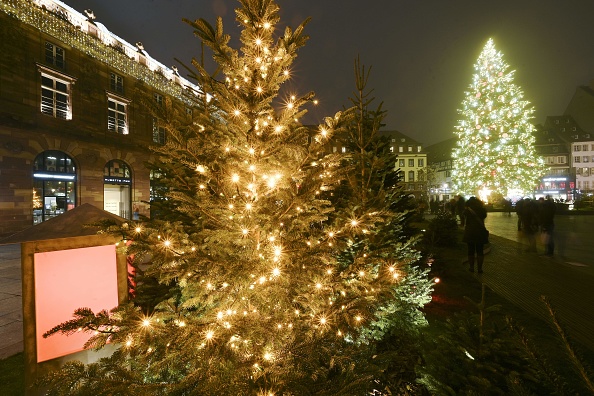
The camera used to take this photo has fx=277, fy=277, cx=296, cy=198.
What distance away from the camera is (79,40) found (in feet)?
66.1

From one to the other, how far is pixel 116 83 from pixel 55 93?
5.41 meters

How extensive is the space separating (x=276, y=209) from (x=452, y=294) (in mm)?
5866

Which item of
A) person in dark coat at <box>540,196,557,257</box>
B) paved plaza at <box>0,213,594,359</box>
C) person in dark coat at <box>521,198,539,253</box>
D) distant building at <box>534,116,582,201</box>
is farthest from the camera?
distant building at <box>534,116,582,201</box>

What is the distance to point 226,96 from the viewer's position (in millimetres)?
2949

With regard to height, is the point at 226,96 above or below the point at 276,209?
above

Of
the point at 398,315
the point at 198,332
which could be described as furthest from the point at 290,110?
the point at 398,315

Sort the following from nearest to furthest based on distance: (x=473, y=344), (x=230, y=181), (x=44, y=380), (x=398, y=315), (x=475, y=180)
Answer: (x=44, y=380) < (x=473, y=344) < (x=230, y=181) < (x=398, y=315) < (x=475, y=180)

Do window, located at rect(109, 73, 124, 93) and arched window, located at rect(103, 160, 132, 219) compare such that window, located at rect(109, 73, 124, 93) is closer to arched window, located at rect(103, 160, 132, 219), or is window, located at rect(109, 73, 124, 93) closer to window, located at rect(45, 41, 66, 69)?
window, located at rect(45, 41, 66, 69)

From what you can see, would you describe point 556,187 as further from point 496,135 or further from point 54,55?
point 54,55

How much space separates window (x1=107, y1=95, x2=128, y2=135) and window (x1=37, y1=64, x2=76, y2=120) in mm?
3135

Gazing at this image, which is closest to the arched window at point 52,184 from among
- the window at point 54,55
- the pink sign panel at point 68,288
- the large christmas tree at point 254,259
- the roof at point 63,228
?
the window at point 54,55

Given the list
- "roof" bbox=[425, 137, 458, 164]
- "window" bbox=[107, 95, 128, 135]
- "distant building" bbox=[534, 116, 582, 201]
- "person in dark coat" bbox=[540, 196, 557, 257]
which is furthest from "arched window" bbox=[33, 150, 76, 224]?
"roof" bbox=[425, 137, 458, 164]

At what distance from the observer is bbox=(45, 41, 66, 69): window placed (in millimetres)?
18297

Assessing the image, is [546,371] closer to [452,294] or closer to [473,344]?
[473,344]
